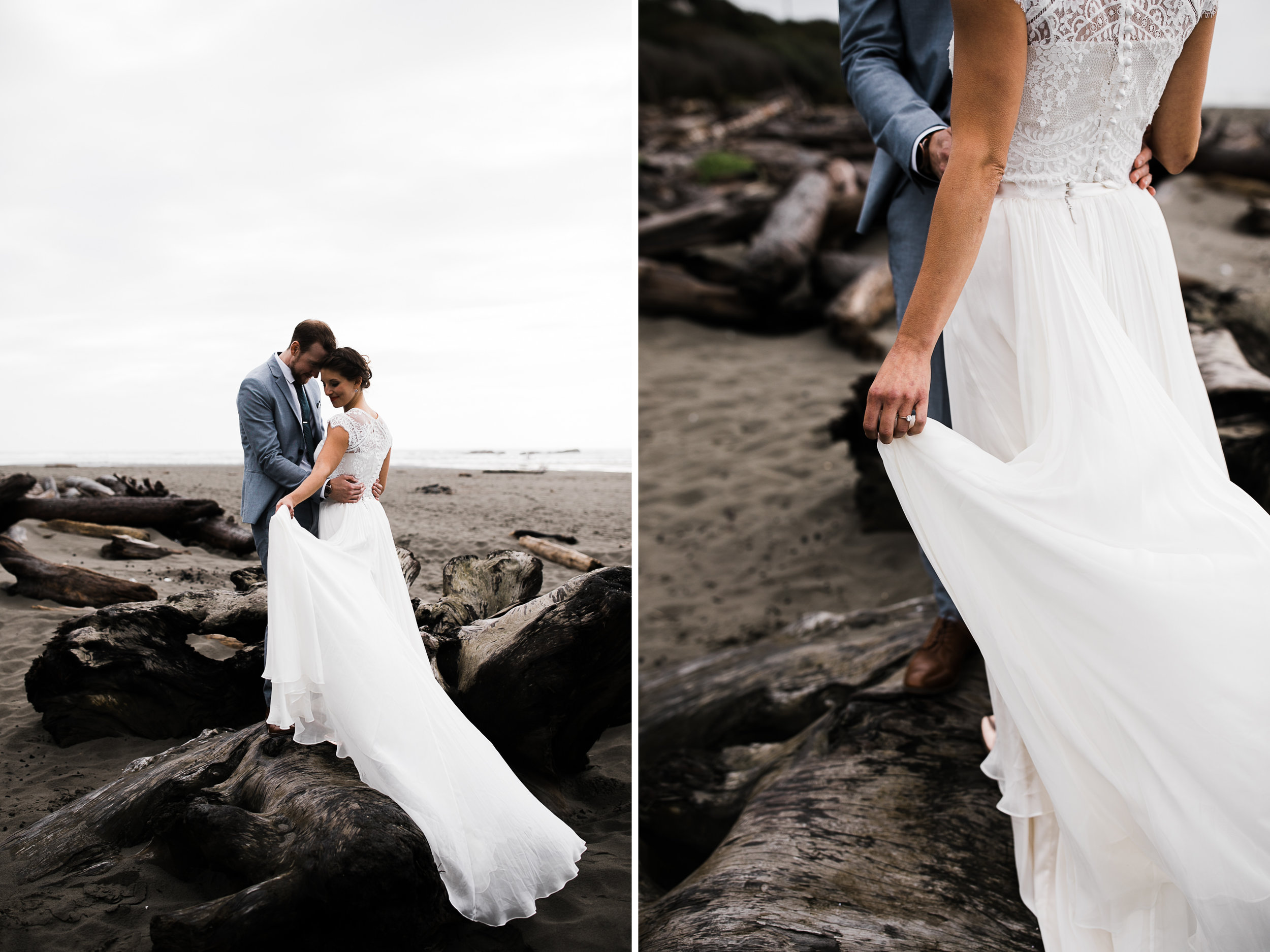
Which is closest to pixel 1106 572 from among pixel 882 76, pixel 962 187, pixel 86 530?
pixel 962 187

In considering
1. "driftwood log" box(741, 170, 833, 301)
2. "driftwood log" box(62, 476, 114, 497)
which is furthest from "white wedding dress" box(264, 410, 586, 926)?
"driftwood log" box(741, 170, 833, 301)

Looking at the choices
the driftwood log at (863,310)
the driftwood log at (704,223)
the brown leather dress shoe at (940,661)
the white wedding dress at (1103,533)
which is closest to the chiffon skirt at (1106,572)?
the white wedding dress at (1103,533)

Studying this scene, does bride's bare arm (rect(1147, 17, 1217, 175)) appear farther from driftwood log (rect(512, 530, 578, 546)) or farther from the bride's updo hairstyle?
the bride's updo hairstyle

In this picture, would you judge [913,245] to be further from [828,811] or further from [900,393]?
[828,811]

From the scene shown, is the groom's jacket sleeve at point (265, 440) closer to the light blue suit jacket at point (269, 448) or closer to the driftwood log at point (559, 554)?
the light blue suit jacket at point (269, 448)

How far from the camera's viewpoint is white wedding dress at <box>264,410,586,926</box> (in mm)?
1522

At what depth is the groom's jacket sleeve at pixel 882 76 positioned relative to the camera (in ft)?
5.69

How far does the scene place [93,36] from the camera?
155 centimetres

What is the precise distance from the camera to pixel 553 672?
5.92 feet

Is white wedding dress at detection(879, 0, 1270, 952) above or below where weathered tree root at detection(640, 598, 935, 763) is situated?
above

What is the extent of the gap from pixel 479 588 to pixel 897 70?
1.47 meters

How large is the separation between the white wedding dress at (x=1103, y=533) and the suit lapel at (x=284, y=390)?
3.61 ft

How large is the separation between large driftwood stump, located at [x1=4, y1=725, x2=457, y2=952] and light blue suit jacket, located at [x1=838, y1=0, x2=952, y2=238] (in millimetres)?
1631

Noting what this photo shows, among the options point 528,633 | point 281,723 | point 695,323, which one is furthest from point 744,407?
point 281,723
